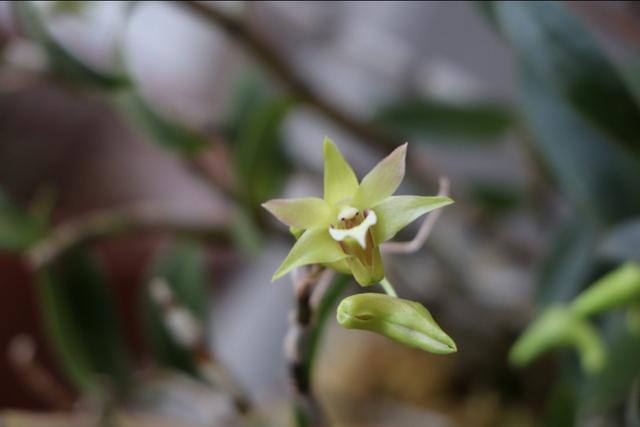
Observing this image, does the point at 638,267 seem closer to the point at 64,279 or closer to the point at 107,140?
the point at 64,279

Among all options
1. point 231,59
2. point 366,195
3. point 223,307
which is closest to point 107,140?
point 231,59

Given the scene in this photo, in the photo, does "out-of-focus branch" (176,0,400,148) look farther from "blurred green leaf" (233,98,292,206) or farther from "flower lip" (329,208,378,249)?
"flower lip" (329,208,378,249)

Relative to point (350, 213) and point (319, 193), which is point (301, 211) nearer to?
point (350, 213)

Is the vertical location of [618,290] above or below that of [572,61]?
below

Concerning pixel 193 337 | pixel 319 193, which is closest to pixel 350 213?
pixel 193 337

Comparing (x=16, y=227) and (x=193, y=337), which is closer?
(x=193, y=337)
